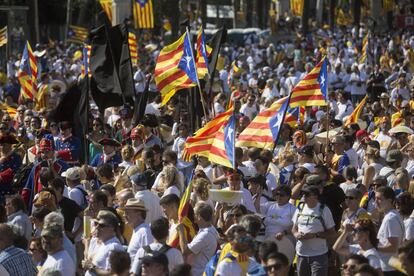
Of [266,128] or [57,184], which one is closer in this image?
[57,184]

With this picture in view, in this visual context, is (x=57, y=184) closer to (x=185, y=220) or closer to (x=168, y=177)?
(x=168, y=177)

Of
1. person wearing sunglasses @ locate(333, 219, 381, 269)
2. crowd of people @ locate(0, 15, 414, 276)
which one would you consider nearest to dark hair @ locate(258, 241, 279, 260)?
crowd of people @ locate(0, 15, 414, 276)

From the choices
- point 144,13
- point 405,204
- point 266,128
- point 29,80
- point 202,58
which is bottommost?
point 144,13

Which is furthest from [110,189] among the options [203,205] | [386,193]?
[386,193]

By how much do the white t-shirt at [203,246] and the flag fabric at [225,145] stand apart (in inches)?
64.2

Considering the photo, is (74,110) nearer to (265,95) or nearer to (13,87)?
(265,95)

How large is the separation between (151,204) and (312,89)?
4200 millimetres

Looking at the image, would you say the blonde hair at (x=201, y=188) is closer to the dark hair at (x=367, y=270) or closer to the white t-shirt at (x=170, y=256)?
the white t-shirt at (x=170, y=256)

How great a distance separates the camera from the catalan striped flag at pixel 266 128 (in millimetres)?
12555

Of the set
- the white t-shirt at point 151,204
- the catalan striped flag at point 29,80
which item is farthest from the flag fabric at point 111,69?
the catalan striped flag at point 29,80

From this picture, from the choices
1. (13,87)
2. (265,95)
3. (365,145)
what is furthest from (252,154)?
(13,87)

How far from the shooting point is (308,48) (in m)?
43.2

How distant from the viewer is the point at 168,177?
38.4ft

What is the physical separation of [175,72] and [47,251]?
6683 millimetres
